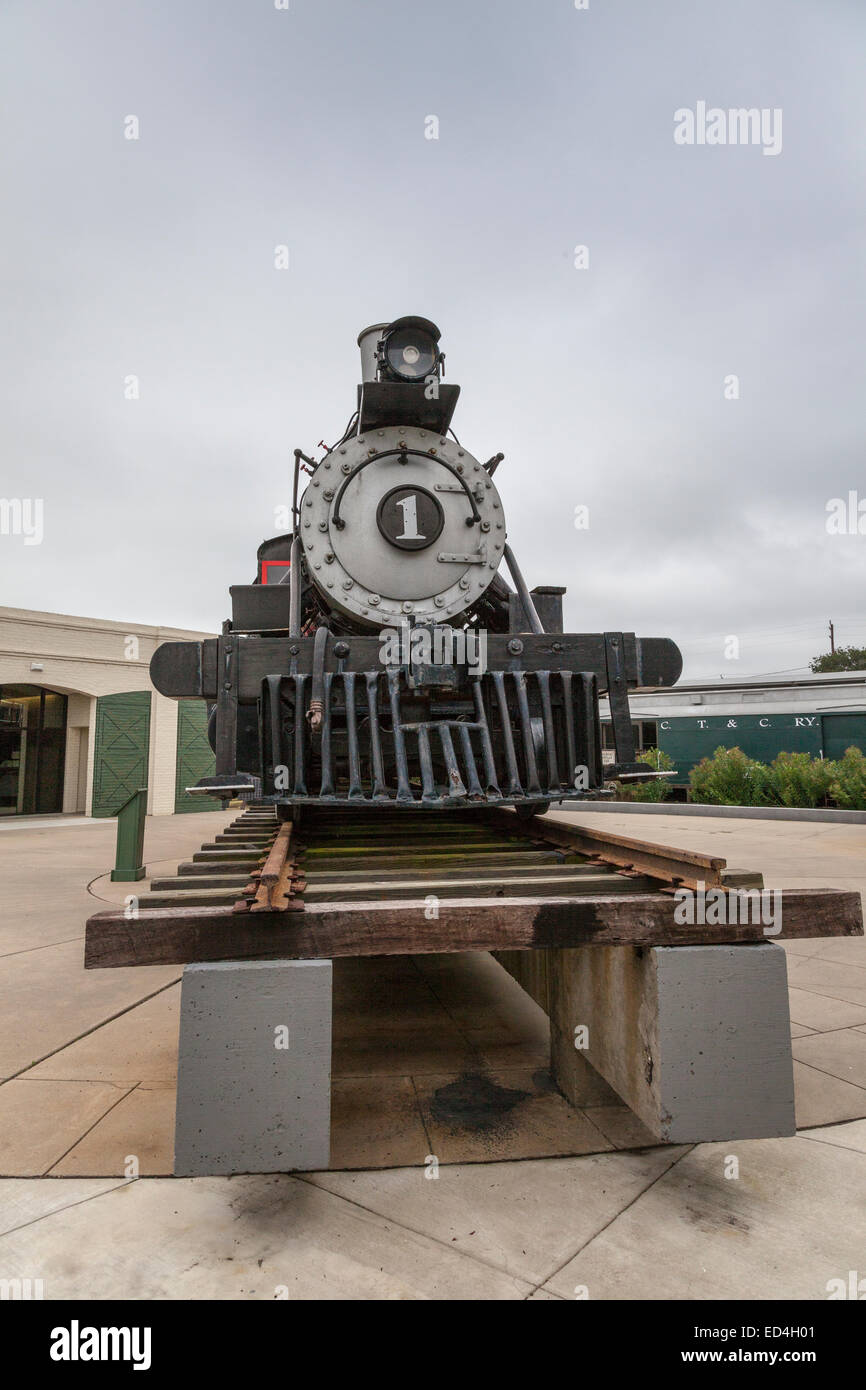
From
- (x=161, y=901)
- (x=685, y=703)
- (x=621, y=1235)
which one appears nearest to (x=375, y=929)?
(x=161, y=901)

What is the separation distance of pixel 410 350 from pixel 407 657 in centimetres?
194

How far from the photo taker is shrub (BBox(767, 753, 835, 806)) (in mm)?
14336

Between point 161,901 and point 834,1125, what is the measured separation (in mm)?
2219

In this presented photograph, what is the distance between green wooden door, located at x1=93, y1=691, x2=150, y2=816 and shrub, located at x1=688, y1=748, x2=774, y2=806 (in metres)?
11.9

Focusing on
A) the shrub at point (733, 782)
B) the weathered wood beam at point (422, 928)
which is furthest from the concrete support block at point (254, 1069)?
the shrub at point (733, 782)

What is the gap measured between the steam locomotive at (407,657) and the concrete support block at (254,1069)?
121cm

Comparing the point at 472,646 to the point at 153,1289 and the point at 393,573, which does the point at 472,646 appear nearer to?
the point at 393,573

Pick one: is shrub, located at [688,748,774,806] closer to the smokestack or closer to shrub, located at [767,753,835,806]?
shrub, located at [767,753,835,806]

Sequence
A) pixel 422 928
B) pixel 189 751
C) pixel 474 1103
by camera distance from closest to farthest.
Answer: pixel 422 928
pixel 474 1103
pixel 189 751

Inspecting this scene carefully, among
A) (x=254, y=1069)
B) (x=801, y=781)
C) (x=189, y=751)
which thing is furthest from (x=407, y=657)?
(x=189, y=751)

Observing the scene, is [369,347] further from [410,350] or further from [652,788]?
[652,788]

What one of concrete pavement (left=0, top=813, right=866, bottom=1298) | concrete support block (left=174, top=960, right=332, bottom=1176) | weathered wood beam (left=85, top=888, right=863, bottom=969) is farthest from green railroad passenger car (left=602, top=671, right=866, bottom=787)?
concrete support block (left=174, top=960, right=332, bottom=1176)

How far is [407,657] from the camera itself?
11.9ft

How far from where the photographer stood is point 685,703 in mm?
18594
